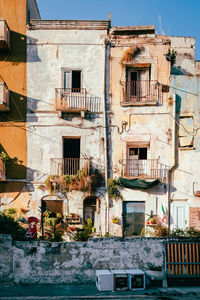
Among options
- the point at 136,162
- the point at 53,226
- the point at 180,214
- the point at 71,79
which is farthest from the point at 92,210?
the point at 71,79

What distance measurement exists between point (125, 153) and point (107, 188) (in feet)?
7.12

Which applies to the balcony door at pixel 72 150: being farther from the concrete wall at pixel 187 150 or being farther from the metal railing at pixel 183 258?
the metal railing at pixel 183 258

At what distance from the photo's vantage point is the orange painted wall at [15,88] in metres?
16.4

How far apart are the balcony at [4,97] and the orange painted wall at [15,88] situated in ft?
1.39

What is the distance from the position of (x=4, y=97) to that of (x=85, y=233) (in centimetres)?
814

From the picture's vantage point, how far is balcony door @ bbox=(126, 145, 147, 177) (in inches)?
647

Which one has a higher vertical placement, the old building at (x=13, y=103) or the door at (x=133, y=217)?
the old building at (x=13, y=103)

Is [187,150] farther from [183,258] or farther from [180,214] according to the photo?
[183,258]

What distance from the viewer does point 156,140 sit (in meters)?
16.4

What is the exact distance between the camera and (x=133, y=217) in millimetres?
15953

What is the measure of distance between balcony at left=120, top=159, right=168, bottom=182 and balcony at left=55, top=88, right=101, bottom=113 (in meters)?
3.46

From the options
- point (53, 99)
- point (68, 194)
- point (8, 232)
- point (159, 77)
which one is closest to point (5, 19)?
point (53, 99)

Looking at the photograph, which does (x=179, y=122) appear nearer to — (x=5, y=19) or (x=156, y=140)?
(x=156, y=140)

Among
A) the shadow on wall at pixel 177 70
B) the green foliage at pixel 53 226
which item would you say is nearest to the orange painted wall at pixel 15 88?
the green foliage at pixel 53 226
